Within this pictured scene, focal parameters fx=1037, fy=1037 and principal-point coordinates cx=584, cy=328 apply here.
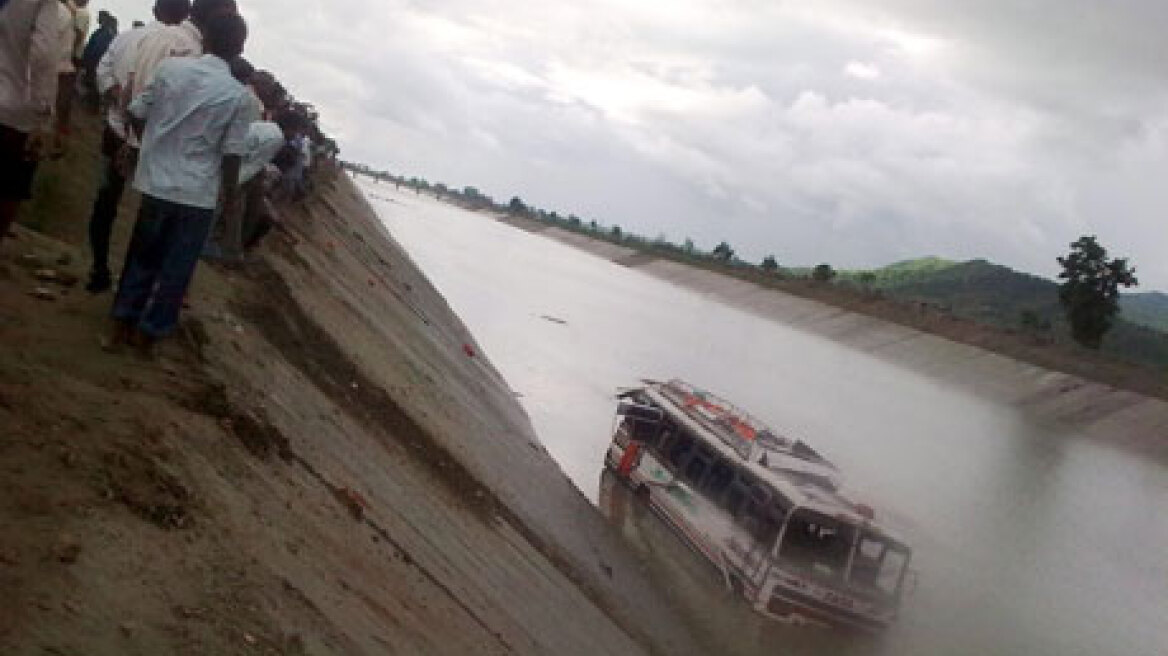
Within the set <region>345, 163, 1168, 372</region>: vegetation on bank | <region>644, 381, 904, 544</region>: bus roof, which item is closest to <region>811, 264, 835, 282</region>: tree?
<region>345, 163, 1168, 372</region>: vegetation on bank

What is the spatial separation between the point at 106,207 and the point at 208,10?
1.95 meters

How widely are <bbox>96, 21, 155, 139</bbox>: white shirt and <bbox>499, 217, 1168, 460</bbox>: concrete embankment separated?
5644 cm

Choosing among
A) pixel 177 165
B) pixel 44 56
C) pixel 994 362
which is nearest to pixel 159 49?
pixel 44 56

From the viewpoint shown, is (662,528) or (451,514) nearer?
(451,514)

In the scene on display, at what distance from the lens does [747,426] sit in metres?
20.4

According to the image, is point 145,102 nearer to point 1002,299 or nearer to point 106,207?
point 106,207

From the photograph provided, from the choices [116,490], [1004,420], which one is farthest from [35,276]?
[1004,420]

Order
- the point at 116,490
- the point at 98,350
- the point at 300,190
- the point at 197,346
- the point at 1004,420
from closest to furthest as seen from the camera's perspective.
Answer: the point at 116,490 < the point at 98,350 < the point at 197,346 < the point at 300,190 < the point at 1004,420

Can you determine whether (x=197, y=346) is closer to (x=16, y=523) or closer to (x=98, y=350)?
(x=98, y=350)

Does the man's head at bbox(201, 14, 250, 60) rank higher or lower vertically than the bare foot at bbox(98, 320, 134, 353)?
higher

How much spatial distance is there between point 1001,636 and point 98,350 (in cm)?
1908

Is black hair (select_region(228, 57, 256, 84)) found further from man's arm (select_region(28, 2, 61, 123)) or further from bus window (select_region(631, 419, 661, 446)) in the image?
bus window (select_region(631, 419, 661, 446))

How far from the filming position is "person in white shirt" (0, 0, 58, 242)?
6.84 meters

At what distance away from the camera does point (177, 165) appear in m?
6.99
